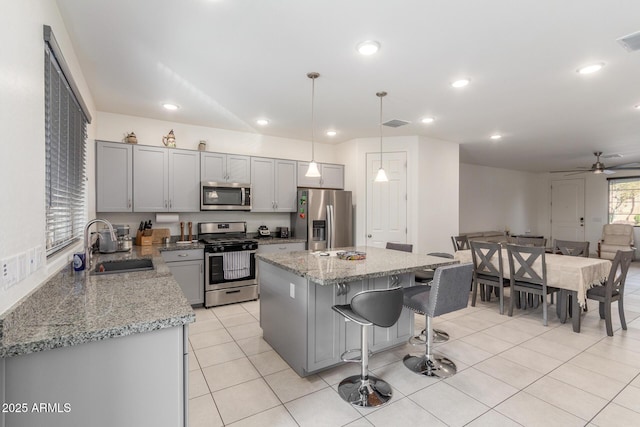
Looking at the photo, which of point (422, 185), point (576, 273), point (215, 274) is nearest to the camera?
point (576, 273)

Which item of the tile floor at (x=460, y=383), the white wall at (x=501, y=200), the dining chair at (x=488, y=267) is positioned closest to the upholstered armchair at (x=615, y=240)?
the white wall at (x=501, y=200)

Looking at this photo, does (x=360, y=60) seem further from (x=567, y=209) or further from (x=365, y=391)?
(x=567, y=209)

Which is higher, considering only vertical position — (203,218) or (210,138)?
(210,138)

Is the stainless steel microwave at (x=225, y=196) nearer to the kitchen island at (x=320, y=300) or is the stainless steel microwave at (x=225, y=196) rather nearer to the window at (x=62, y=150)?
the window at (x=62, y=150)

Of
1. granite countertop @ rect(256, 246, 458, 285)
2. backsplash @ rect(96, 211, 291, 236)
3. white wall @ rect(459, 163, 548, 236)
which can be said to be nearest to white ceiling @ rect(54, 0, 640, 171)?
backsplash @ rect(96, 211, 291, 236)

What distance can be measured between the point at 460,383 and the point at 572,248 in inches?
146

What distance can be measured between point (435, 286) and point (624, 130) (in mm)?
5026

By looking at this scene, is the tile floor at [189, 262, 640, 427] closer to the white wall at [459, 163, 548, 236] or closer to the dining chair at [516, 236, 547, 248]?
the dining chair at [516, 236, 547, 248]

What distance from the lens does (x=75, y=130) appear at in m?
2.67

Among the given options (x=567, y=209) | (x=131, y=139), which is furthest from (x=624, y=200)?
(x=131, y=139)

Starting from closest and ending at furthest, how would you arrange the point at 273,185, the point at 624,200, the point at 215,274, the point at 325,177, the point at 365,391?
1. the point at 365,391
2. the point at 215,274
3. the point at 273,185
4. the point at 325,177
5. the point at 624,200

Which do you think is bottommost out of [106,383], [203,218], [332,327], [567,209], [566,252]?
[332,327]

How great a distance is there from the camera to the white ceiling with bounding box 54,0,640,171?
205 cm

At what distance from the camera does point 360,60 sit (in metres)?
2.69
